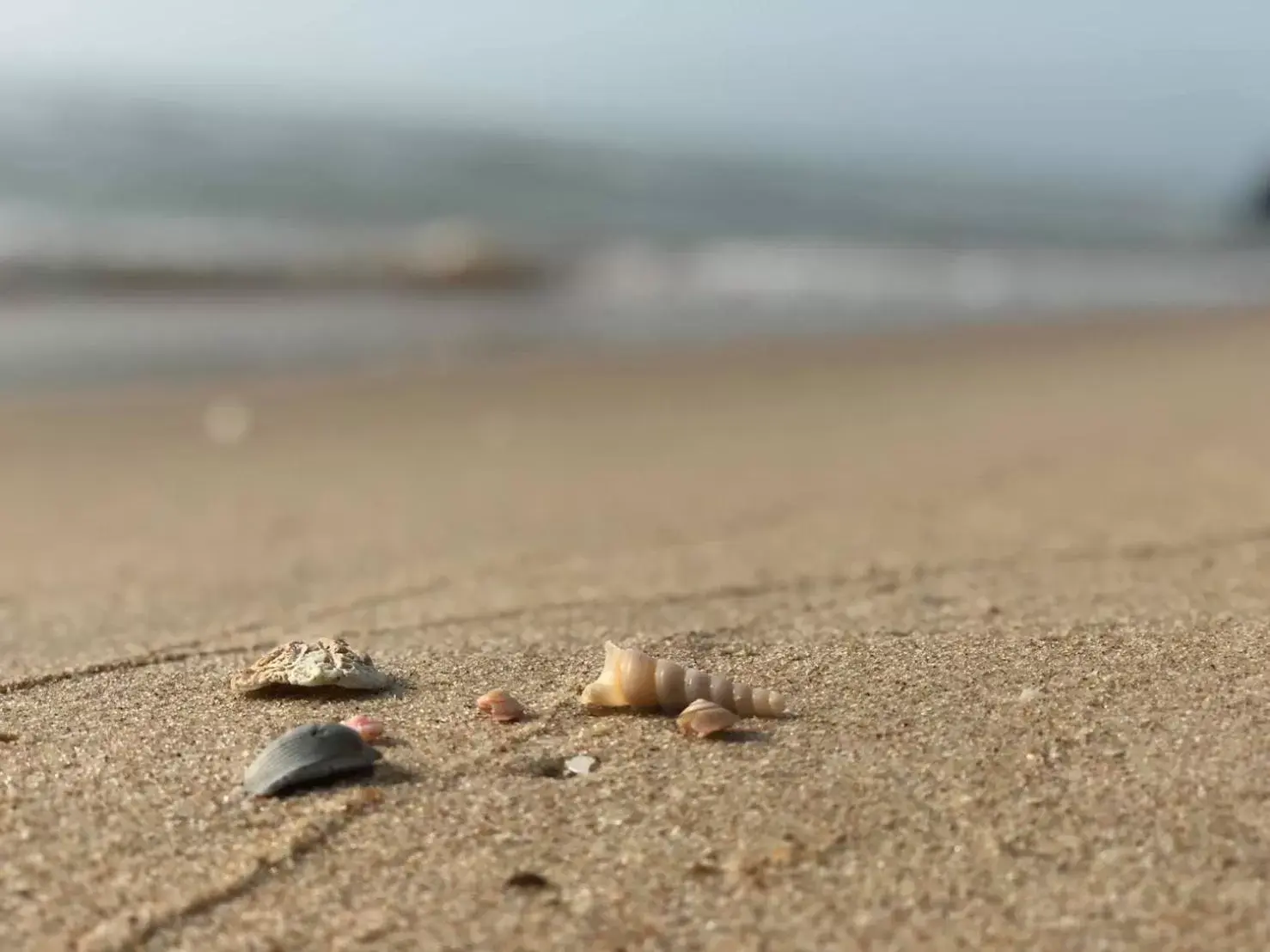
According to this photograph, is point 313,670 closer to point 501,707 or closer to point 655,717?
point 501,707

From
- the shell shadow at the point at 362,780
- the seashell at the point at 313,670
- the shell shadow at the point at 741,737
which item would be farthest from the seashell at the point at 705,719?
the seashell at the point at 313,670

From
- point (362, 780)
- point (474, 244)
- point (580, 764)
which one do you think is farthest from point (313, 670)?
point (474, 244)

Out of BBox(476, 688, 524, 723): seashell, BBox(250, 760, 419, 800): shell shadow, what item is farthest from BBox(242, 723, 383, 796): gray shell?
BBox(476, 688, 524, 723): seashell

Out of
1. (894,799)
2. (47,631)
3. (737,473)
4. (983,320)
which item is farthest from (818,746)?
(983,320)

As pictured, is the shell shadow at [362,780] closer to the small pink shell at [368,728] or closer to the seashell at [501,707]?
the small pink shell at [368,728]

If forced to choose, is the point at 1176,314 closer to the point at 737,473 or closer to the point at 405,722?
the point at 737,473
